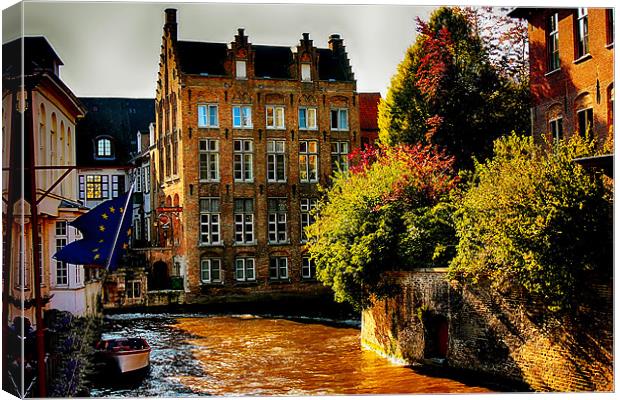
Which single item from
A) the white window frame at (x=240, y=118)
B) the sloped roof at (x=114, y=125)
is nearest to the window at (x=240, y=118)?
the white window frame at (x=240, y=118)

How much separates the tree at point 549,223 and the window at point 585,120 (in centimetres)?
73

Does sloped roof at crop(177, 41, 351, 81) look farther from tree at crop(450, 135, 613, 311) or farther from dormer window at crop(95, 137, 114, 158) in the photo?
tree at crop(450, 135, 613, 311)

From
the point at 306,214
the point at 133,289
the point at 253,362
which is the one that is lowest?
the point at 253,362

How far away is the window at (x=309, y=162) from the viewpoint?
1522cm

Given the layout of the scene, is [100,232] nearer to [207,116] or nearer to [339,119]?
[207,116]

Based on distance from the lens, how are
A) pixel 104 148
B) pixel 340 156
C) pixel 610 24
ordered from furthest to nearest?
pixel 340 156 < pixel 104 148 < pixel 610 24

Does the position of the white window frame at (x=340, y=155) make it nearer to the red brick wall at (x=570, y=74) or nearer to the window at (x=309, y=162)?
the window at (x=309, y=162)

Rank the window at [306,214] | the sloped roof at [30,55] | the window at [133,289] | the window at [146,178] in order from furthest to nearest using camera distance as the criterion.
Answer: the window at [306,214], the window at [146,178], the window at [133,289], the sloped roof at [30,55]

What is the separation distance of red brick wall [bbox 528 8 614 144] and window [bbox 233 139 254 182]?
464 cm

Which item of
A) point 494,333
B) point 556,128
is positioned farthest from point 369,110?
point 494,333

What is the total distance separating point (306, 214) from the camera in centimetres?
1473

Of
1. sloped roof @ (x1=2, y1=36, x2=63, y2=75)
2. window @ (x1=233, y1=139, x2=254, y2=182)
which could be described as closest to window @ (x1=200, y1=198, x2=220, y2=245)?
window @ (x1=233, y1=139, x2=254, y2=182)

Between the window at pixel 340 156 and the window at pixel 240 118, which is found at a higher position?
the window at pixel 240 118

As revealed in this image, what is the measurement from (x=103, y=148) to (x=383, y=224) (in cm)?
431
